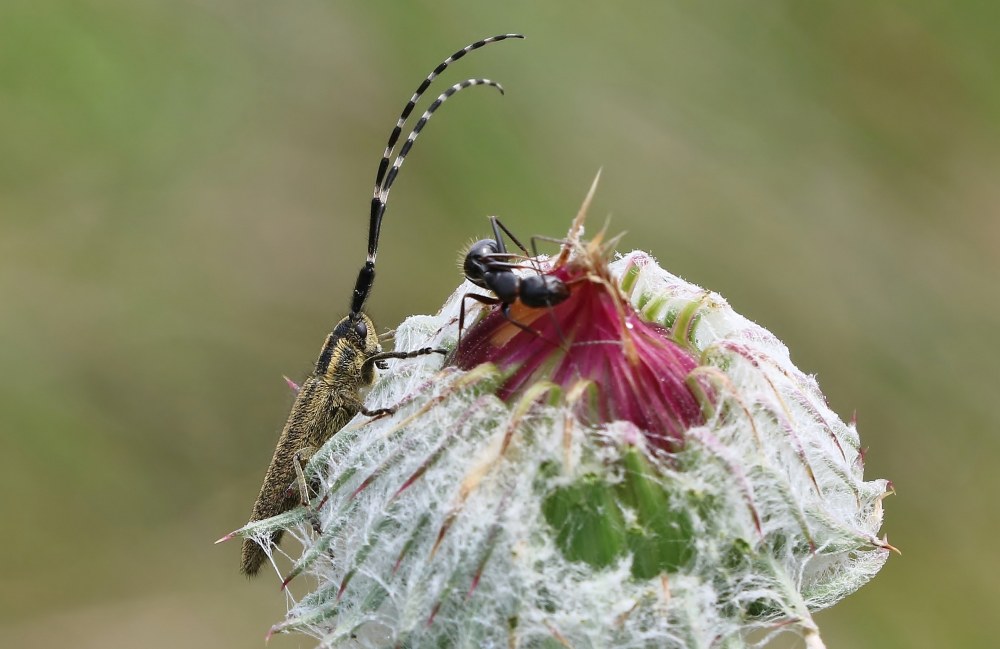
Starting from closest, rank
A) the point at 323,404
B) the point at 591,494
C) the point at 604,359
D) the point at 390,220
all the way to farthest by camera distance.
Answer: the point at 591,494 → the point at 604,359 → the point at 323,404 → the point at 390,220

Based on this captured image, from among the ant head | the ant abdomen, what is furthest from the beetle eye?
the ant abdomen

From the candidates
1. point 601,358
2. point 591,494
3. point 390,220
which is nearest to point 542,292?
point 601,358

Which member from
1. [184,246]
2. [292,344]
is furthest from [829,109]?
[184,246]

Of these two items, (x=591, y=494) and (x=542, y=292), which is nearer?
(x=591, y=494)

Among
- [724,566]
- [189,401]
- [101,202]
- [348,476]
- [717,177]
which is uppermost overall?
[101,202]

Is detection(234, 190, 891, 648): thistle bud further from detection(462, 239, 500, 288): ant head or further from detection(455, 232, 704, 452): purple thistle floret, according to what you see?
detection(462, 239, 500, 288): ant head

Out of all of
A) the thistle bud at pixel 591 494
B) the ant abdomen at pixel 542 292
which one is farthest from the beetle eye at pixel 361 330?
the ant abdomen at pixel 542 292

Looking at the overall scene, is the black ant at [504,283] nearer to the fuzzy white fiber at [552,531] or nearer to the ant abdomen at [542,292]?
the ant abdomen at [542,292]

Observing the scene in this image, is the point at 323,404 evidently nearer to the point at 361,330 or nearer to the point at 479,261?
the point at 361,330

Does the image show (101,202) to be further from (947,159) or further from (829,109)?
(947,159)
